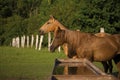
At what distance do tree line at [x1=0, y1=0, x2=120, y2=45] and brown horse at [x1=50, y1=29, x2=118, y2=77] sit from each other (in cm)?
1655

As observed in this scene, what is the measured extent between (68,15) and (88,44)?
25.4 metres

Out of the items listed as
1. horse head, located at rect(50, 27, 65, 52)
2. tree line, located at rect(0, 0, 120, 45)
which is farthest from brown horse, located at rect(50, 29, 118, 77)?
tree line, located at rect(0, 0, 120, 45)

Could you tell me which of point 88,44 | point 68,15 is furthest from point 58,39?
point 68,15

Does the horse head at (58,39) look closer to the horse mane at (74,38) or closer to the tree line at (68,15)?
the horse mane at (74,38)

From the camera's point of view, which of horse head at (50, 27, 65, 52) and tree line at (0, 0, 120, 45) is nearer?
horse head at (50, 27, 65, 52)

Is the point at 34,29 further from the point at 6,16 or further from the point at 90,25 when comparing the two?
the point at 90,25

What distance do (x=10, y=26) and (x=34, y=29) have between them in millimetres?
7890

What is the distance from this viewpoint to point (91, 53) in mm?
12547

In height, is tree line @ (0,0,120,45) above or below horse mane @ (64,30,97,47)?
above

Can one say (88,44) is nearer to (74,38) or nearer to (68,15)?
(74,38)

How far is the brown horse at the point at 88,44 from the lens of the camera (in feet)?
40.2

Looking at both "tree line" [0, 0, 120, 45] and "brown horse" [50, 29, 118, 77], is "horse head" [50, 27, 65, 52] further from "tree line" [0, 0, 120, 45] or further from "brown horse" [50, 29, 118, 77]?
"tree line" [0, 0, 120, 45]

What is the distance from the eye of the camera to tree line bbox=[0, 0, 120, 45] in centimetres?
2970

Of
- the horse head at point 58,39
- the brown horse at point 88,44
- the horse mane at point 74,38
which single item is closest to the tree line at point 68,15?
the brown horse at point 88,44
